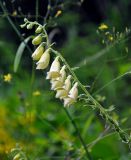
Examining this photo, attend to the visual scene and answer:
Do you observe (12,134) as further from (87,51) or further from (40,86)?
(87,51)

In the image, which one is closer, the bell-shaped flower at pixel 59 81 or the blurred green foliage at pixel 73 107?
the bell-shaped flower at pixel 59 81

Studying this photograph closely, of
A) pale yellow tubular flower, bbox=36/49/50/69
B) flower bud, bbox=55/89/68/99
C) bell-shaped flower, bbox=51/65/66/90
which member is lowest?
flower bud, bbox=55/89/68/99

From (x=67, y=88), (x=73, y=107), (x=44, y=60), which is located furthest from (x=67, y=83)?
(x=73, y=107)

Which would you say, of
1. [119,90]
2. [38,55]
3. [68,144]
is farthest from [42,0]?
[38,55]

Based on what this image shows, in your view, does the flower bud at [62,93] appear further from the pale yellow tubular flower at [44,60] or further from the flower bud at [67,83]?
the pale yellow tubular flower at [44,60]

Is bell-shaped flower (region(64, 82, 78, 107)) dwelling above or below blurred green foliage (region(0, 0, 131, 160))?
above

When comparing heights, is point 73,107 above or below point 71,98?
below

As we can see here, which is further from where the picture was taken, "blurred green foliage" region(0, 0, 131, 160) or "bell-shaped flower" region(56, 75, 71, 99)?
"blurred green foliage" region(0, 0, 131, 160)

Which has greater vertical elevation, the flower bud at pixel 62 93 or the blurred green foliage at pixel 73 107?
the flower bud at pixel 62 93

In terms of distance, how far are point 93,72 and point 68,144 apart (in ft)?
9.46

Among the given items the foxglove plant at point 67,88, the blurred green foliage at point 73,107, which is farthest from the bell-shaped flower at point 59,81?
the blurred green foliage at point 73,107

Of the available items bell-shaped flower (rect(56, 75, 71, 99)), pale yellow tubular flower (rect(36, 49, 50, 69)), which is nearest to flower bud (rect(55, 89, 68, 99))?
bell-shaped flower (rect(56, 75, 71, 99))

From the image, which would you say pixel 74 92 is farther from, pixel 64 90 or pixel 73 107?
pixel 73 107

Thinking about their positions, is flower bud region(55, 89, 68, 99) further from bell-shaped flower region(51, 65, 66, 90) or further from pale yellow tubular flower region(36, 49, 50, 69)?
pale yellow tubular flower region(36, 49, 50, 69)
